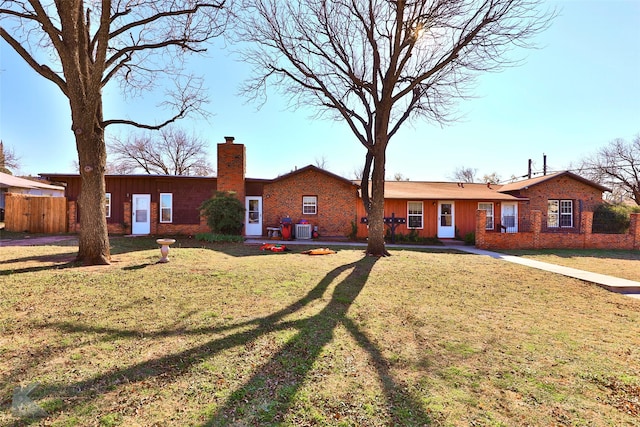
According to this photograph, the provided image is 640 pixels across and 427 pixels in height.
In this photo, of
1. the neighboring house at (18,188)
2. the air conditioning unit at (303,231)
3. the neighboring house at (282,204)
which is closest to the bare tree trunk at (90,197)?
the neighboring house at (282,204)

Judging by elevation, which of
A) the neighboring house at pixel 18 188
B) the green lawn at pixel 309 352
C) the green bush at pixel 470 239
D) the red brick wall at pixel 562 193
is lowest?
the green lawn at pixel 309 352

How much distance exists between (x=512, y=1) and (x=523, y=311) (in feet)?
32.1

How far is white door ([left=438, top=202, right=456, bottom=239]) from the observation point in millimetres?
17938

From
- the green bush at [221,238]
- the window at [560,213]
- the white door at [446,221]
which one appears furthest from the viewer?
the window at [560,213]

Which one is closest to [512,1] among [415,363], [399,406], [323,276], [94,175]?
[323,276]

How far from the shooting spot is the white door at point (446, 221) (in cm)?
1794

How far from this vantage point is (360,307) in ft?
17.4

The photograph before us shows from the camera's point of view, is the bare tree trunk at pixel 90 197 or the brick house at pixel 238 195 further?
the brick house at pixel 238 195

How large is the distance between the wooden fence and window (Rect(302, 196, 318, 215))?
13.6 metres

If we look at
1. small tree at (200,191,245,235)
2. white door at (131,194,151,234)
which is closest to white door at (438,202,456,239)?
small tree at (200,191,245,235)

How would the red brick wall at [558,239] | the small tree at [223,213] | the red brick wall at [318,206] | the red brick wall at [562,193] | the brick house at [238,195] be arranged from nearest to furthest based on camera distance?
the red brick wall at [558,239] → the small tree at [223,213] → the brick house at [238,195] → the red brick wall at [318,206] → the red brick wall at [562,193]

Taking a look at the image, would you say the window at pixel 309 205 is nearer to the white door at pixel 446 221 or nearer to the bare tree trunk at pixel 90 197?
the white door at pixel 446 221

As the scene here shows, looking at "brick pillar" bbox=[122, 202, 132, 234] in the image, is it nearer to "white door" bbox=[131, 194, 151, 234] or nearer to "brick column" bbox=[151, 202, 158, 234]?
"white door" bbox=[131, 194, 151, 234]

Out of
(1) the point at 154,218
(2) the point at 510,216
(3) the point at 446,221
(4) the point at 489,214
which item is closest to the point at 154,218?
(1) the point at 154,218
